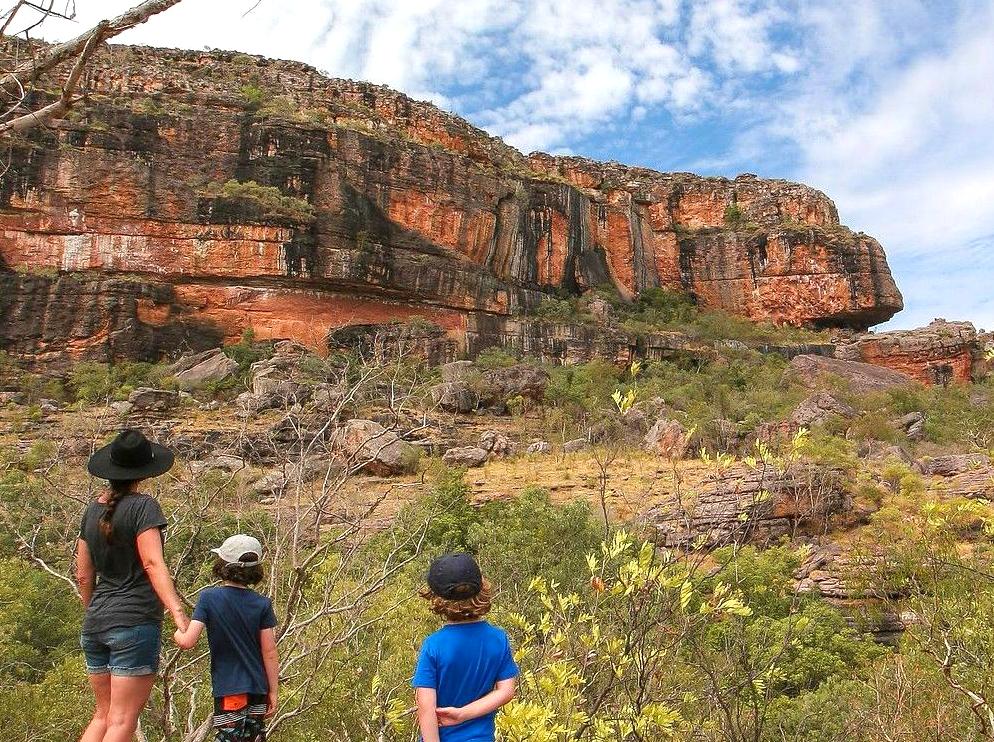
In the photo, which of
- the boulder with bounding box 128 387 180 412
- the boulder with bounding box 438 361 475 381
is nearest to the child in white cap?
the boulder with bounding box 128 387 180 412

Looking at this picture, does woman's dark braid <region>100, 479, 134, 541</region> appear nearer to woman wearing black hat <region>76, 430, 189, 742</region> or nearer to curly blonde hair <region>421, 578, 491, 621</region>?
woman wearing black hat <region>76, 430, 189, 742</region>

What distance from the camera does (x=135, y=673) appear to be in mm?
2629

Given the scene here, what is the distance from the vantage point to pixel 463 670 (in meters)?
2.40

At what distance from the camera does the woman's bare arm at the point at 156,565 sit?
2561 millimetres

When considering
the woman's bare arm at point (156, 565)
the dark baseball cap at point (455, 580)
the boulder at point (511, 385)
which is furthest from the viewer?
the boulder at point (511, 385)

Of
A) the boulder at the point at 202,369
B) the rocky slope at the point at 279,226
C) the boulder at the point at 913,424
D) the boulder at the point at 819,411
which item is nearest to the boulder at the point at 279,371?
the boulder at the point at 202,369

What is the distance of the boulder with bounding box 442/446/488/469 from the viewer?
18.8m

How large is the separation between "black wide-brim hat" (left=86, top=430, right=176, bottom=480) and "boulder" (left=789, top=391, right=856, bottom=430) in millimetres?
21036

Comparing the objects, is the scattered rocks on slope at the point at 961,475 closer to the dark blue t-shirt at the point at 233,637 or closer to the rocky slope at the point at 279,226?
the dark blue t-shirt at the point at 233,637

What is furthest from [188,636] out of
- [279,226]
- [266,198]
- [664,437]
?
[266,198]

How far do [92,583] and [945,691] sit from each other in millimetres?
6358

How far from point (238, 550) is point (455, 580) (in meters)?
0.89

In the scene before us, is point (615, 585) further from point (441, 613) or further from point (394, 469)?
point (394, 469)

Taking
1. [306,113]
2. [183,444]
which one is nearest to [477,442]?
[183,444]
